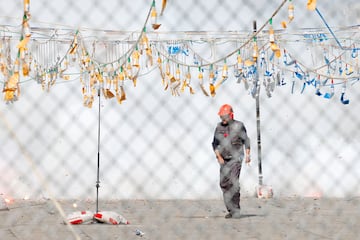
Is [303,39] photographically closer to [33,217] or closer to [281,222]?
[281,222]

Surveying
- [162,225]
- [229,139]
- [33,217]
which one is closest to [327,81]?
[229,139]

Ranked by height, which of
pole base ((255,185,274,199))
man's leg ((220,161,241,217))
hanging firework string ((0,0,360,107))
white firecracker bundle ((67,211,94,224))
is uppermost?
hanging firework string ((0,0,360,107))

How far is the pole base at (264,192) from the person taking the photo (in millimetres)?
9062

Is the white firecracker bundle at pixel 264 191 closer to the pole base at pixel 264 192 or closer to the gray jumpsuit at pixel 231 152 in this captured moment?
the pole base at pixel 264 192

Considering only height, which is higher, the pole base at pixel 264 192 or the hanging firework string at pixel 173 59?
the hanging firework string at pixel 173 59

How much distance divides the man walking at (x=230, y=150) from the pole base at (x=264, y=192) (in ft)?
8.92

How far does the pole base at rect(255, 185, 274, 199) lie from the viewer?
29.7ft

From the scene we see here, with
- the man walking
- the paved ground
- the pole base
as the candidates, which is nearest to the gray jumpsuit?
the man walking

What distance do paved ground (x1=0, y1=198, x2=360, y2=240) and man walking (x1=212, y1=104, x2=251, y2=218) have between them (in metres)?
0.25

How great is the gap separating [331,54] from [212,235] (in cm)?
345

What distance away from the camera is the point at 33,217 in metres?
6.70

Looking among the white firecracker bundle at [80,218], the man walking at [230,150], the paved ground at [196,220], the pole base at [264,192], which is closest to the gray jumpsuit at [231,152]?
the man walking at [230,150]

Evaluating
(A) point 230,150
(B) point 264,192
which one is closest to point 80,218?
(A) point 230,150

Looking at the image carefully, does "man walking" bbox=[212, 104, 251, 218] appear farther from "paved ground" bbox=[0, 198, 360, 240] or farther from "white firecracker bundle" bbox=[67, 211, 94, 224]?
"white firecracker bundle" bbox=[67, 211, 94, 224]
